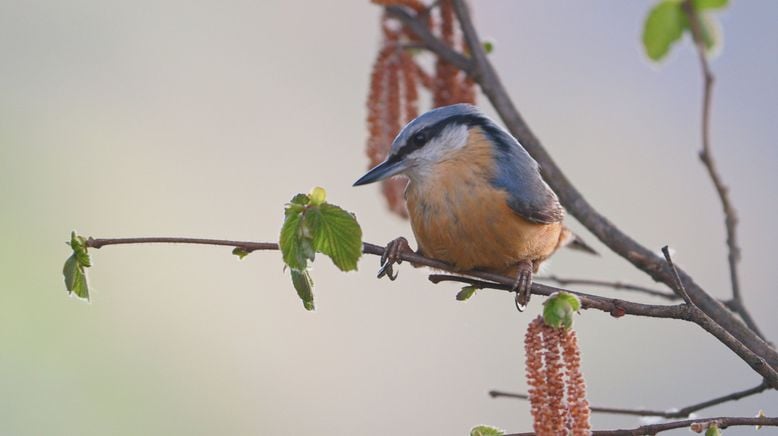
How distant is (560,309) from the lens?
1.15m

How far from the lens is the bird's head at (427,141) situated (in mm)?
1922

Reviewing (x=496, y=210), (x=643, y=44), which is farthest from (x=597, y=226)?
(x=643, y=44)

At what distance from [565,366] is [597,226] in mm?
705

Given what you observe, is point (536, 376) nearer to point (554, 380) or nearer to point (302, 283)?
Result: point (554, 380)

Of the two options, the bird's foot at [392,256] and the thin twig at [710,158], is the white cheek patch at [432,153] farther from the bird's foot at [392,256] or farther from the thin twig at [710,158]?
the thin twig at [710,158]

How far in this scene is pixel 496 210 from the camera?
190 centimetres

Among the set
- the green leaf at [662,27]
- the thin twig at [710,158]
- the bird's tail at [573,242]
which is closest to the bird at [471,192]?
the bird's tail at [573,242]

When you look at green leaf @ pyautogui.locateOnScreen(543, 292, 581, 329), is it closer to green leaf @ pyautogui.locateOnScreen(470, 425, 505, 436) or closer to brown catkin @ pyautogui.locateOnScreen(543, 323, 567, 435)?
brown catkin @ pyautogui.locateOnScreen(543, 323, 567, 435)

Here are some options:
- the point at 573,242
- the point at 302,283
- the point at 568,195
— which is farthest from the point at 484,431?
the point at 573,242

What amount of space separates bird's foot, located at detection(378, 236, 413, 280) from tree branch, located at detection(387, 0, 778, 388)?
1.01 ft

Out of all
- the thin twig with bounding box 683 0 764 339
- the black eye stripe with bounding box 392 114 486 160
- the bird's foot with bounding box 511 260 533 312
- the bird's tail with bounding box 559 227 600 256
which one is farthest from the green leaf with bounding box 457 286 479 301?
the bird's tail with bounding box 559 227 600 256

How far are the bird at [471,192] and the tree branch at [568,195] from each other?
0.16 ft

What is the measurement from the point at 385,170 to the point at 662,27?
0.67 metres

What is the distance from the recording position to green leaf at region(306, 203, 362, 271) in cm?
121
